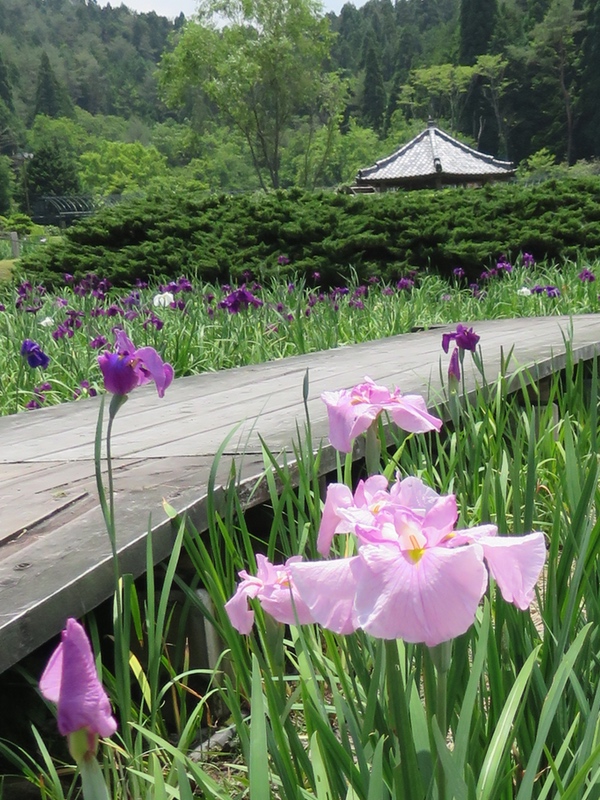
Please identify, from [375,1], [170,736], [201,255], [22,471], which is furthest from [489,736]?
[375,1]

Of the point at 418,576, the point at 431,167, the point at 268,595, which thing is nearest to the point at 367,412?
the point at 268,595

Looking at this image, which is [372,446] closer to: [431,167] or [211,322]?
[211,322]

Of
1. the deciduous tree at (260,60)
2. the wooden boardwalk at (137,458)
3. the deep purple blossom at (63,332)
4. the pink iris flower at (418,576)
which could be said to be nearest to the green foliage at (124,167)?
the deciduous tree at (260,60)

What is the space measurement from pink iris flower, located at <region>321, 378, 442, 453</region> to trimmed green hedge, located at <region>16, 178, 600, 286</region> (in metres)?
7.73

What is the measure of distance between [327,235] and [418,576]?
9.36 m

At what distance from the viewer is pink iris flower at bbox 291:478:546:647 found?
54 centimetres

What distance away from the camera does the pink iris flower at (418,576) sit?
0.54 m

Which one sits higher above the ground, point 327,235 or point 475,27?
point 475,27

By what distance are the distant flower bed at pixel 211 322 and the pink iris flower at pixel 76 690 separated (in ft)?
8.16

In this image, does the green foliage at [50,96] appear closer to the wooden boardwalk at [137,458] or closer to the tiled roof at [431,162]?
the tiled roof at [431,162]

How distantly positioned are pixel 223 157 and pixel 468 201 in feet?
210

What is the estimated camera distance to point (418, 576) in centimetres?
55

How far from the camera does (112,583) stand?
1258mm

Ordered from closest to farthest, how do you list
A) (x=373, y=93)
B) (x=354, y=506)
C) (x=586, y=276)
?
(x=354, y=506) → (x=586, y=276) → (x=373, y=93)
